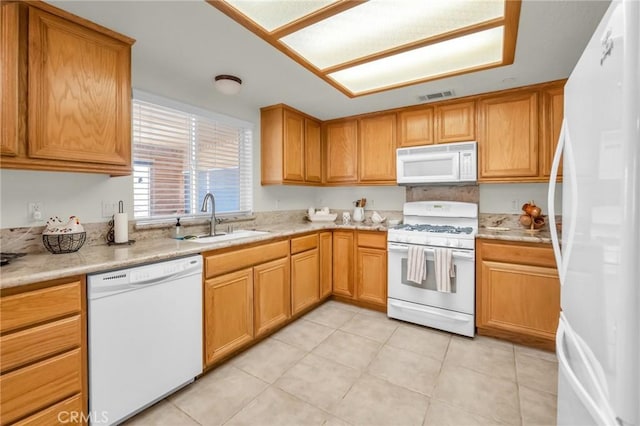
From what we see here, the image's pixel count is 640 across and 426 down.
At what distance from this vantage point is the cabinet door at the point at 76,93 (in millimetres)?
1457

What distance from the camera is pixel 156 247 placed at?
185 cm

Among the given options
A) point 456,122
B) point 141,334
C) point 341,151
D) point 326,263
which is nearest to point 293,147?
point 341,151

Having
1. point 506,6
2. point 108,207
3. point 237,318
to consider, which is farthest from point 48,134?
point 506,6

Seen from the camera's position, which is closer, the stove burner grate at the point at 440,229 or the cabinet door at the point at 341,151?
the stove burner grate at the point at 440,229

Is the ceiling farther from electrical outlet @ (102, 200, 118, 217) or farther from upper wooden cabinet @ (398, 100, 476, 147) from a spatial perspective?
electrical outlet @ (102, 200, 118, 217)

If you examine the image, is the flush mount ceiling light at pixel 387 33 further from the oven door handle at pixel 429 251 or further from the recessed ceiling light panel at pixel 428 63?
the oven door handle at pixel 429 251

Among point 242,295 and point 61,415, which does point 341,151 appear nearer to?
point 242,295

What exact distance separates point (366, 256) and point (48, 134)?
2.73 m

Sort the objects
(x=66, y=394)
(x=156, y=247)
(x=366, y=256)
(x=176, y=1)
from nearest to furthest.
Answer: (x=66, y=394)
(x=176, y=1)
(x=156, y=247)
(x=366, y=256)

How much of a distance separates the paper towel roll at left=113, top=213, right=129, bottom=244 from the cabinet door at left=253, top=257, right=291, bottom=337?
959mm

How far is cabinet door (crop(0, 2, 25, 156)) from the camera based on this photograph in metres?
1.34

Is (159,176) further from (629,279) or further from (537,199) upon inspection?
(537,199)

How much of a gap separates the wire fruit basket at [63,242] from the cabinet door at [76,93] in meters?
0.46

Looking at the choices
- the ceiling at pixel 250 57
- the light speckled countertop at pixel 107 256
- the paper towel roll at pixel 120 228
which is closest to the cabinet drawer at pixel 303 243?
the light speckled countertop at pixel 107 256
